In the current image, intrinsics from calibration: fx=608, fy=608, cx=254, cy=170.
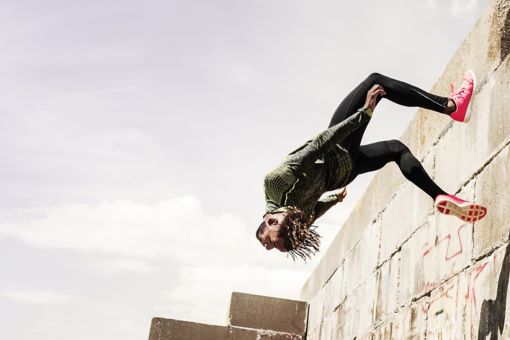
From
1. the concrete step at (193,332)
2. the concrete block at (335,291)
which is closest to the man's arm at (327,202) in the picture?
the concrete block at (335,291)

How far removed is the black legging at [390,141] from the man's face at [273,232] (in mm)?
804

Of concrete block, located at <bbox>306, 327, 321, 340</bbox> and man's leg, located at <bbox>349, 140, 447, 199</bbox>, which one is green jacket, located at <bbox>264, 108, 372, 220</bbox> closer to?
man's leg, located at <bbox>349, 140, 447, 199</bbox>

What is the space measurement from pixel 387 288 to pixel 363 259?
106cm

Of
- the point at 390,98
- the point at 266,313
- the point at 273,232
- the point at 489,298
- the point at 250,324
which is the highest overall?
the point at 390,98

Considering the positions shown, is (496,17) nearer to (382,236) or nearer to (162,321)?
(382,236)

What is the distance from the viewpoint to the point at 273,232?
375cm

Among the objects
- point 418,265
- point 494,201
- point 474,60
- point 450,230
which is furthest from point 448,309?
point 474,60

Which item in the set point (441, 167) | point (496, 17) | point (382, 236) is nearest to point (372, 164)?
point (441, 167)

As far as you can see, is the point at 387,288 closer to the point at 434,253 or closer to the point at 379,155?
the point at 434,253

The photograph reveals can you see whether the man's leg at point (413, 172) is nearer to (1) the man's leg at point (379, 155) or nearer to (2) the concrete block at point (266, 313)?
(1) the man's leg at point (379, 155)

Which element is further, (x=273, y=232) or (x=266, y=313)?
(x=266, y=313)

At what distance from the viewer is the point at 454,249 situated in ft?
13.4

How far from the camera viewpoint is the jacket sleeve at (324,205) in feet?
14.7

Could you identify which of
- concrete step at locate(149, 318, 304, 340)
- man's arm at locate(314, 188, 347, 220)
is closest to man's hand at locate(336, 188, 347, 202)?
man's arm at locate(314, 188, 347, 220)
